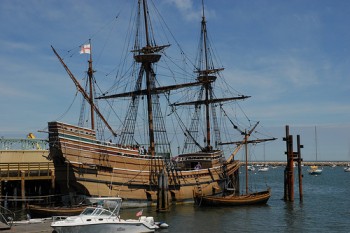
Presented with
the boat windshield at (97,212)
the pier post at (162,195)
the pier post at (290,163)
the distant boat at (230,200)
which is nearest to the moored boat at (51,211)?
the boat windshield at (97,212)

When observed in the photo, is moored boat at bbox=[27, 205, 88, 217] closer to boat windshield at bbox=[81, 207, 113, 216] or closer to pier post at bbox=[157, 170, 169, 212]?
boat windshield at bbox=[81, 207, 113, 216]

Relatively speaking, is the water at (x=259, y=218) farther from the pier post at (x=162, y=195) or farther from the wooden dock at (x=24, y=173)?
the wooden dock at (x=24, y=173)

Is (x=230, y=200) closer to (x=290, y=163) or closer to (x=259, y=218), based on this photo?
(x=259, y=218)


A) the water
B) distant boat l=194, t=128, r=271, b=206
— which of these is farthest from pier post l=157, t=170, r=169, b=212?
distant boat l=194, t=128, r=271, b=206

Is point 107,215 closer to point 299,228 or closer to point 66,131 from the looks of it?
point 66,131

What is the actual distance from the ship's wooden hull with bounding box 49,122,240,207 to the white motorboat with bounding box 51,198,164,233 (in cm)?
1073

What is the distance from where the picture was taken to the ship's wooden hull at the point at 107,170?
4172 centimetres

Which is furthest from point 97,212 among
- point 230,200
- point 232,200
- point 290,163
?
point 290,163

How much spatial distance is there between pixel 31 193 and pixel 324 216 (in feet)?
102

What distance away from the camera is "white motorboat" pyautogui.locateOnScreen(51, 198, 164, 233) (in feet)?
94.2

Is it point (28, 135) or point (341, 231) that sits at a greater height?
point (28, 135)

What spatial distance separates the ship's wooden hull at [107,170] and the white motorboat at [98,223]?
10728 millimetres

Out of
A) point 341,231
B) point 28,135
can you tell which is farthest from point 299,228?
point 28,135

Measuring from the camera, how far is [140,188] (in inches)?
1861
